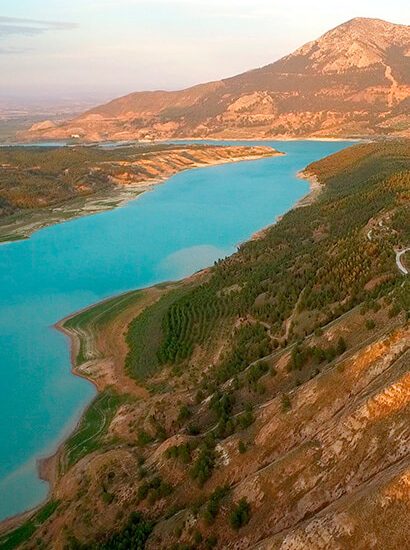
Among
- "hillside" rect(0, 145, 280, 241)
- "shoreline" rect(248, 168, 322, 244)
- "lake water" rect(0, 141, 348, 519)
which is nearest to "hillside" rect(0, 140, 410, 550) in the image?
"lake water" rect(0, 141, 348, 519)

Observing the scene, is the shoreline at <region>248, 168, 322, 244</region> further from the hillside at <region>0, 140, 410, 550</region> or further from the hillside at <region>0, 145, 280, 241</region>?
the hillside at <region>0, 145, 280, 241</region>

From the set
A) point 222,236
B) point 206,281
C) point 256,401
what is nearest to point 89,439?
point 256,401

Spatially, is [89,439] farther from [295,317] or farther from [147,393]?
[295,317]

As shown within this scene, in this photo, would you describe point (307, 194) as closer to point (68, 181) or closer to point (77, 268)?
point (77, 268)

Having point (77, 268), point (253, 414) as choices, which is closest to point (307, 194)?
point (77, 268)

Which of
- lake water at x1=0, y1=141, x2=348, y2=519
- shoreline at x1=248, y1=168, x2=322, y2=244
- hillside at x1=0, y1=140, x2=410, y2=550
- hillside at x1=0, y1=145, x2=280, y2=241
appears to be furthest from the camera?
hillside at x1=0, y1=145, x2=280, y2=241

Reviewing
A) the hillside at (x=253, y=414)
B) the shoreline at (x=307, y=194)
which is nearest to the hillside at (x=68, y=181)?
the shoreline at (x=307, y=194)
